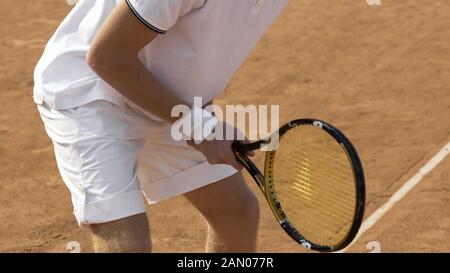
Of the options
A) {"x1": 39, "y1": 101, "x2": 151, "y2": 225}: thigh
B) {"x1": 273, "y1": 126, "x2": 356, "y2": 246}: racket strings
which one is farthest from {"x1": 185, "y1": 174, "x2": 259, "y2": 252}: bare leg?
{"x1": 39, "y1": 101, "x2": 151, "y2": 225}: thigh

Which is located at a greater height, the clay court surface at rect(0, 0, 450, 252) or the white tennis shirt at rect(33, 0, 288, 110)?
the white tennis shirt at rect(33, 0, 288, 110)

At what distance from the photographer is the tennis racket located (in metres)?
3.24

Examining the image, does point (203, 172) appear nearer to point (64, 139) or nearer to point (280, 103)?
point (64, 139)

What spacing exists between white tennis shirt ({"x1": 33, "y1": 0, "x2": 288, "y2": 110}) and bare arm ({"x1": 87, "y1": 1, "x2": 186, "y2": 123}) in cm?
12

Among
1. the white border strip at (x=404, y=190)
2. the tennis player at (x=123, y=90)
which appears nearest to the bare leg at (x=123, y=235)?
the tennis player at (x=123, y=90)

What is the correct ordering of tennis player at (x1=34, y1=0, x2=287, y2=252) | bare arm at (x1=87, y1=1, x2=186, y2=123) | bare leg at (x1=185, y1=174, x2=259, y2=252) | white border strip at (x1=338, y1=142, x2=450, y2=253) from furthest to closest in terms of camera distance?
white border strip at (x1=338, y1=142, x2=450, y2=253) < bare leg at (x1=185, y1=174, x2=259, y2=252) < tennis player at (x1=34, y1=0, x2=287, y2=252) < bare arm at (x1=87, y1=1, x2=186, y2=123)

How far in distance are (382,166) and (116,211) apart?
7.35 ft

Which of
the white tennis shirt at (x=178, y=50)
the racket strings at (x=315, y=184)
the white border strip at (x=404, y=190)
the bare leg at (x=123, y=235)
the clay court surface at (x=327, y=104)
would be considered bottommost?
the clay court surface at (x=327, y=104)

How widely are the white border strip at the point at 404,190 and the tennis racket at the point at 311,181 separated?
44.0 inches

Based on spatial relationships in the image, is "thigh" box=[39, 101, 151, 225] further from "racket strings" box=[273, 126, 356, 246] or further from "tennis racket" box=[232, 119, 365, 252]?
"racket strings" box=[273, 126, 356, 246]

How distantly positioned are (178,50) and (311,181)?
0.66 m

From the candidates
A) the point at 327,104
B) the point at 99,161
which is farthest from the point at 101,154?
the point at 327,104

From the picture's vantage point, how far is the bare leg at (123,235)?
3.23 meters

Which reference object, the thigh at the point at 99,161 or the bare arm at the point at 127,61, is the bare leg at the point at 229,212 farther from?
the bare arm at the point at 127,61
